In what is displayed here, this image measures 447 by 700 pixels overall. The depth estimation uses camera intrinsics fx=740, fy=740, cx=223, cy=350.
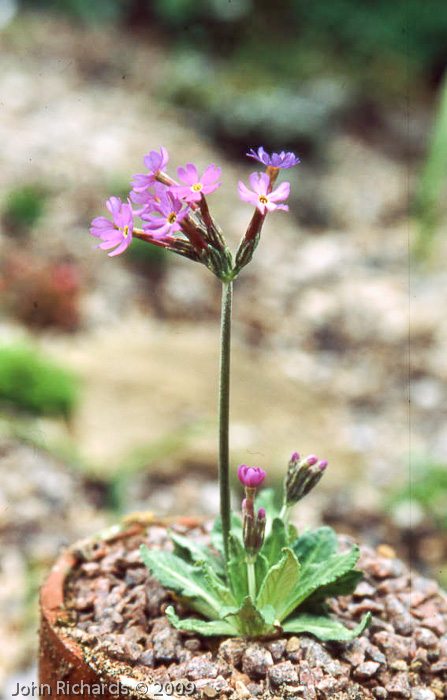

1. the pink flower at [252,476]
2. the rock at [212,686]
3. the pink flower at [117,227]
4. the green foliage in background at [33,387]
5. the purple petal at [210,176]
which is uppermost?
the purple petal at [210,176]

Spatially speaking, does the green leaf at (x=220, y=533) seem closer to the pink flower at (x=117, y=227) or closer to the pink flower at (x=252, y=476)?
the pink flower at (x=252, y=476)

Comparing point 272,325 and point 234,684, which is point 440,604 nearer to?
point 234,684

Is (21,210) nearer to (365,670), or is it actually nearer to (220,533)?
(220,533)

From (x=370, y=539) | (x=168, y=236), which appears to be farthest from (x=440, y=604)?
(x=370, y=539)

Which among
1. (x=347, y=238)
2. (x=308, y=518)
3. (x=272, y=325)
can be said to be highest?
(x=347, y=238)

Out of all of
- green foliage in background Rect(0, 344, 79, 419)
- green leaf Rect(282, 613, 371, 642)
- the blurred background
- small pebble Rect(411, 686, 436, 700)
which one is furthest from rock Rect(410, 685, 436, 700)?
green foliage in background Rect(0, 344, 79, 419)

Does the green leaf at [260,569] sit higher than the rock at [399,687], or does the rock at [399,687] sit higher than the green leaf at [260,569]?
the green leaf at [260,569]

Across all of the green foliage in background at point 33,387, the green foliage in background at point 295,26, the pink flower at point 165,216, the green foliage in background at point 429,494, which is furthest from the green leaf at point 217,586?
the green foliage in background at point 295,26

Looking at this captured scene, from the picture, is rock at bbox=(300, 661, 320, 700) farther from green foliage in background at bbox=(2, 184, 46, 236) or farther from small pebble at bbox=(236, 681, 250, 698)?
green foliage in background at bbox=(2, 184, 46, 236)
